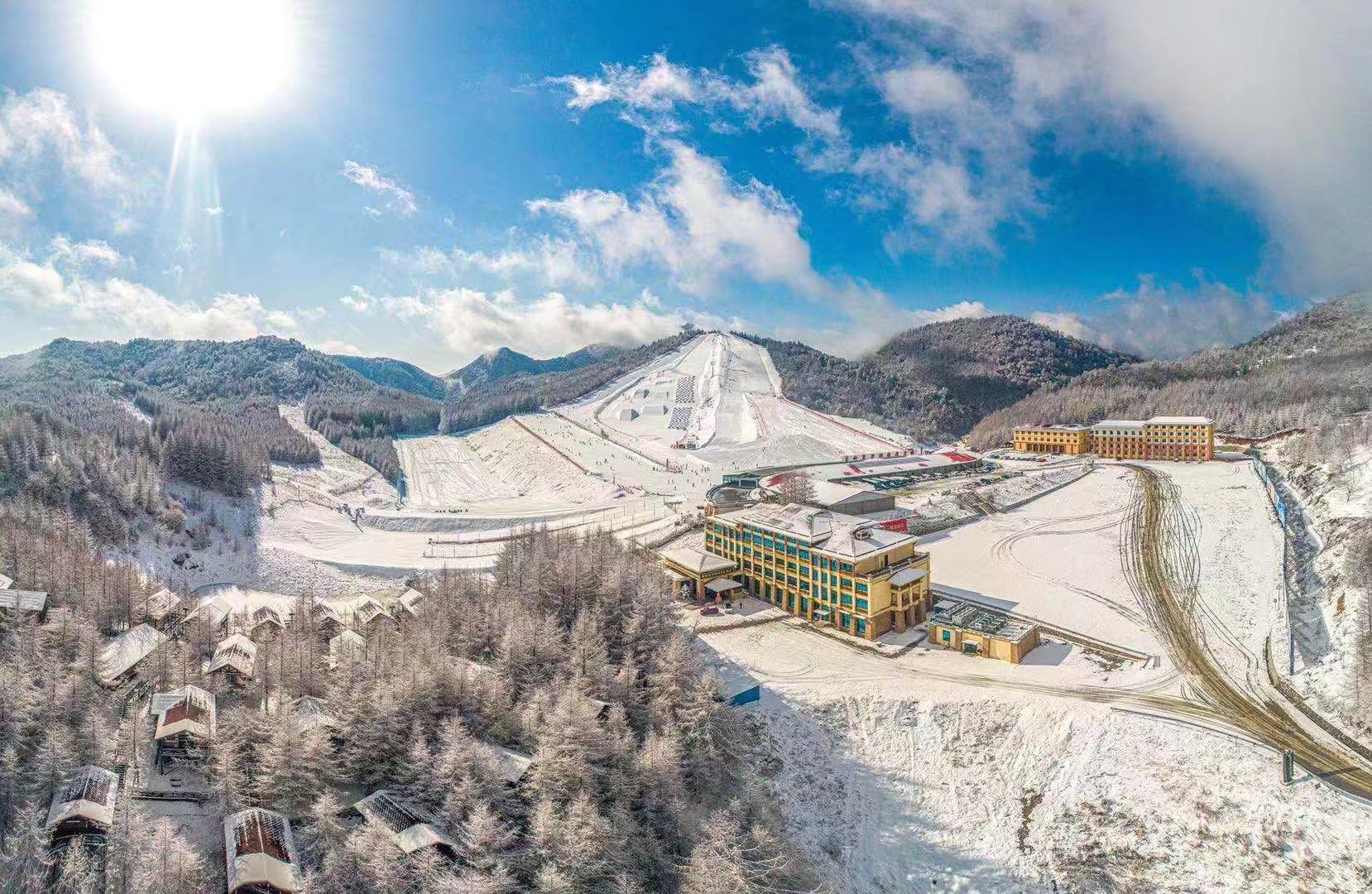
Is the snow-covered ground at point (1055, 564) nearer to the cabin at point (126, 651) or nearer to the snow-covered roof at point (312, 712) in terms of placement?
the snow-covered roof at point (312, 712)

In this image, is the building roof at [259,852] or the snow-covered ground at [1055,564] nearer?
the building roof at [259,852]

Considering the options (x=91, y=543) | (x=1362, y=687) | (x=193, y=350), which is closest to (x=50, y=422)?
(x=91, y=543)

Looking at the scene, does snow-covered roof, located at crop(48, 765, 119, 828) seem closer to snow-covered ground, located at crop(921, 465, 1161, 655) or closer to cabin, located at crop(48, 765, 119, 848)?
cabin, located at crop(48, 765, 119, 848)

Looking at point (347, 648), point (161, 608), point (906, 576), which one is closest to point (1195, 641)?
point (906, 576)

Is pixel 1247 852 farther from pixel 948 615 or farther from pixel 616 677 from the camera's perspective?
pixel 616 677

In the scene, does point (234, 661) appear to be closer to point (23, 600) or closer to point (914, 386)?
point (23, 600)

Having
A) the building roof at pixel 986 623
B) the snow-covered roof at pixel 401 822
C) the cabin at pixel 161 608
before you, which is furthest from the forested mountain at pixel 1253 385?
the cabin at pixel 161 608
